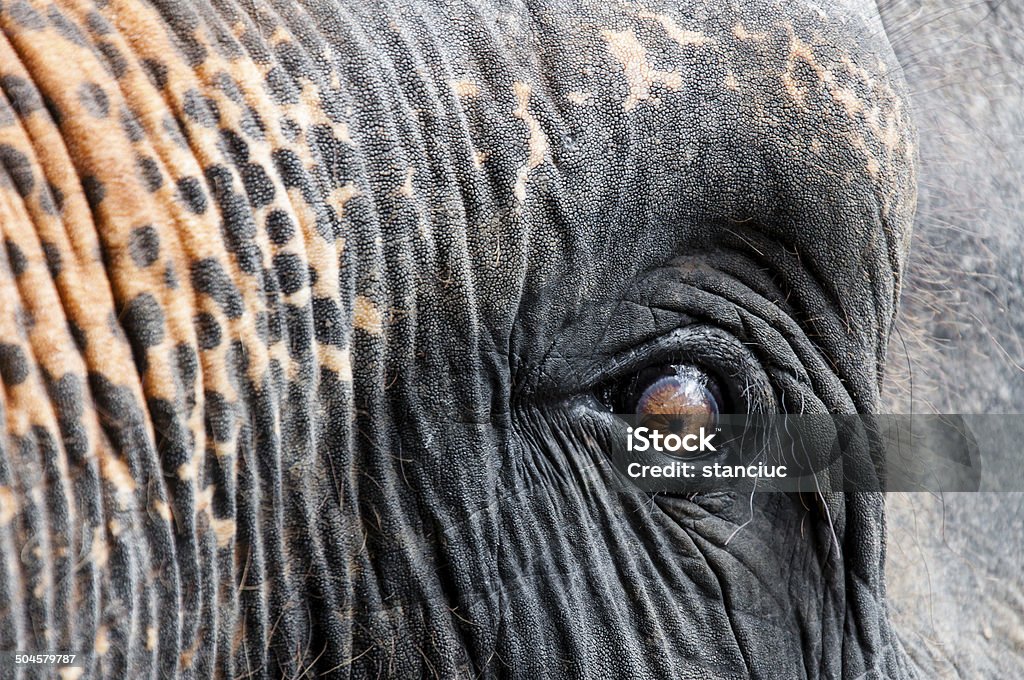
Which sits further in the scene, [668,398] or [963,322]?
[963,322]

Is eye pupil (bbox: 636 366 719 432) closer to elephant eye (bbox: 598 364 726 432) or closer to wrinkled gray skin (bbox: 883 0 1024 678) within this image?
elephant eye (bbox: 598 364 726 432)

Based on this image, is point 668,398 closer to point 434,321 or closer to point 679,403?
point 679,403

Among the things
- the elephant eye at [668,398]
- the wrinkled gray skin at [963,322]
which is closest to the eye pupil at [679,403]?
the elephant eye at [668,398]

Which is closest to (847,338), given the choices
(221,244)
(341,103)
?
(341,103)

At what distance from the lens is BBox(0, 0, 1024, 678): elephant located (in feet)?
4.69

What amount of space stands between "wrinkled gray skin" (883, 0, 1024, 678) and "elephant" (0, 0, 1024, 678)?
0.29 ft

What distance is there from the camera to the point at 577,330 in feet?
6.23

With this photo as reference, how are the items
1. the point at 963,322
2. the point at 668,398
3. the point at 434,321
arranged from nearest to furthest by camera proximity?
the point at 434,321 → the point at 668,398 → the point at 963,322

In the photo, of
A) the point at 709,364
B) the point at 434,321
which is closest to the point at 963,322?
the point at 709,364

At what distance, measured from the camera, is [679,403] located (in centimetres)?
201

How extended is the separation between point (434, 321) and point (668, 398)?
0.47m

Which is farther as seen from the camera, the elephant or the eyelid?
the eyelid

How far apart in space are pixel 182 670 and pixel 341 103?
2.56ft

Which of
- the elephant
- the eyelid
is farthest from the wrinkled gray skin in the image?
the eyelid
